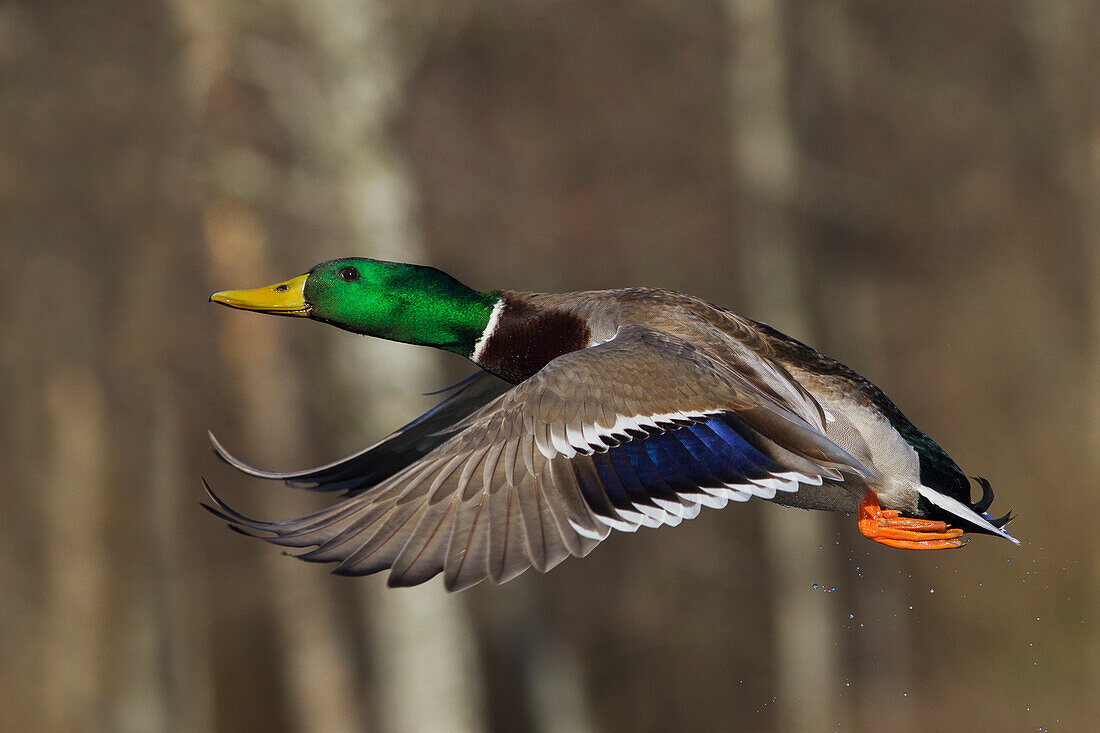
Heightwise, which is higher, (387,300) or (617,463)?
(387,300)

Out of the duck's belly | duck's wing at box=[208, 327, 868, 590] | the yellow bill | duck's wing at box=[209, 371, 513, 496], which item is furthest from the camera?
duck's wing at box=[209, 371, 513, 496]

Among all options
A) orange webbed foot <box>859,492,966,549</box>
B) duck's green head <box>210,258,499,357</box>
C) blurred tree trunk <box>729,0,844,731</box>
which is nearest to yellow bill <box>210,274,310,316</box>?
duck's green head <box>210,258,499,357</box>

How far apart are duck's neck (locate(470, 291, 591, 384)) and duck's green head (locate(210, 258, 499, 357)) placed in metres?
0.05

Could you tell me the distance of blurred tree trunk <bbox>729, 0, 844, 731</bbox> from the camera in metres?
9.11

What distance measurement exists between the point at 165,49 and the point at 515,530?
5885 mm

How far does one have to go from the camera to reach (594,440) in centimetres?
283

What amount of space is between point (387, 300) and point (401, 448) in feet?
1.87

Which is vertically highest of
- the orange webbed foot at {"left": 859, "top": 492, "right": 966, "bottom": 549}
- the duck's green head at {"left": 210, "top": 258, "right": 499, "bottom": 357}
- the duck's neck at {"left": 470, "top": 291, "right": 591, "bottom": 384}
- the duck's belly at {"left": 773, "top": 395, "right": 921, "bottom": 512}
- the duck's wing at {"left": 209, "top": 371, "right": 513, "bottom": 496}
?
the duck's green head at {"left": 210, "top": 258, "right": 499, "bottom": 357}

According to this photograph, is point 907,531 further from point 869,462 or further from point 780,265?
point 780,265

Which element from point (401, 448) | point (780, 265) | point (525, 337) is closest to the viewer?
point (525, 337)

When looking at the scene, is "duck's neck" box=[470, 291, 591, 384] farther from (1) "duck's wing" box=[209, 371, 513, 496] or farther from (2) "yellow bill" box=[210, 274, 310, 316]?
(2) "yellow bill" box=[210, 274, 310, 316]

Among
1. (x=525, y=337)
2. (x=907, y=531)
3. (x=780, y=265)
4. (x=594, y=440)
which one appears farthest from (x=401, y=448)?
(x=780, y=265)

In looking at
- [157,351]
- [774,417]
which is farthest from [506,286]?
[774,417]

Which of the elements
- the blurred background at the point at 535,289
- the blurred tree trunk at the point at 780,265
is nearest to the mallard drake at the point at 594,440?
the blurred background at the point at 535,289
